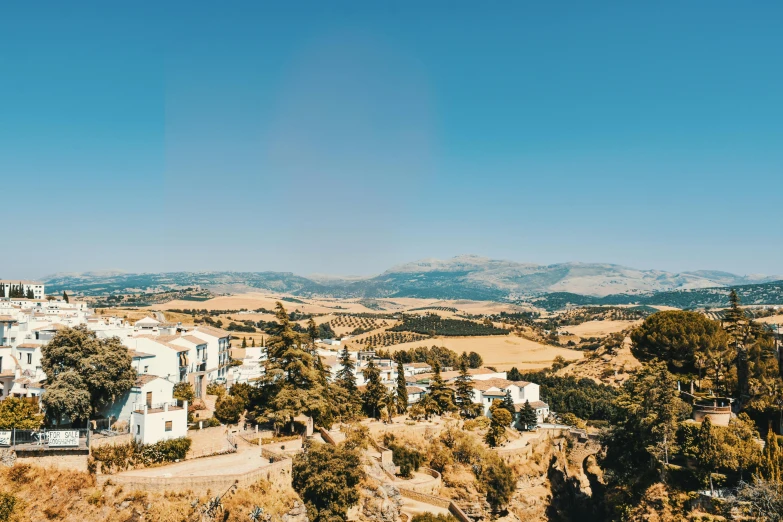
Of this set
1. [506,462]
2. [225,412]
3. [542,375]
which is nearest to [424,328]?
[542,375]

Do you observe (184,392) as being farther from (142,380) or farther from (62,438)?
(62,438)

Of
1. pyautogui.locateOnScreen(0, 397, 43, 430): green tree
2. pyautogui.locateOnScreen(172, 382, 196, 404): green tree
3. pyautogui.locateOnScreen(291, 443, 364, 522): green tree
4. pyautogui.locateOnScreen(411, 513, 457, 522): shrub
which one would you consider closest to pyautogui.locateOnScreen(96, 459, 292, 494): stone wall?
pyautogui.locateOnScreen(291, 443, 364, 522): green tree

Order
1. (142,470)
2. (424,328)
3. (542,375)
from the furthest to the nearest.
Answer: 1. (424,328)
2. (542,375)
3. (142,470)

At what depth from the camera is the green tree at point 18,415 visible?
102ft

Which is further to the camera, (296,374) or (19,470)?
(296,374)

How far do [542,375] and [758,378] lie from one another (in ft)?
183

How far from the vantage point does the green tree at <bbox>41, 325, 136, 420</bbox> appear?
1351 inches

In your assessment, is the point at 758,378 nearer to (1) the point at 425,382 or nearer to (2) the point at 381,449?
(2) the point at 381,449

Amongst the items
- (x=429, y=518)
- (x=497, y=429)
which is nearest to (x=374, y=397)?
(x=497, y=429)

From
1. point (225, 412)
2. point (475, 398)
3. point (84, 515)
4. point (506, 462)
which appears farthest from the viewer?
point (475, 398)

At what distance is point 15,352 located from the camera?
44.6 metres

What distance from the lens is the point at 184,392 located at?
140 feet

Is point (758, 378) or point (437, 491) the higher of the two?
point (758, 378)

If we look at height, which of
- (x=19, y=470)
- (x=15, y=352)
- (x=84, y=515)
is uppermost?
(x=15, y=352)
